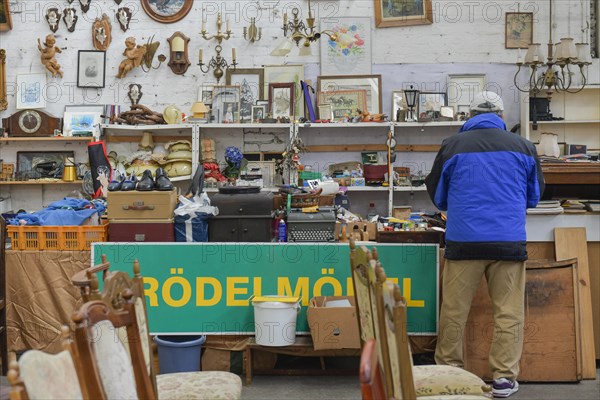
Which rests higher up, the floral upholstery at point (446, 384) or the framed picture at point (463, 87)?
the framed picture at point (463, 87)

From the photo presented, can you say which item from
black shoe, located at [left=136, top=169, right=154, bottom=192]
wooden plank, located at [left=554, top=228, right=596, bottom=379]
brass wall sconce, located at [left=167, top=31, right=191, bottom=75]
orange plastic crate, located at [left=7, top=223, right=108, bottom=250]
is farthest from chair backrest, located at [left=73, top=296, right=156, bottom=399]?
brass wall sconce, located at [left=167, top=31, right=191, bottom=75]

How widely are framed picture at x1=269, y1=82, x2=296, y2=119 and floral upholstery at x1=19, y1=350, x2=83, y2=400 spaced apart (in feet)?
17.5

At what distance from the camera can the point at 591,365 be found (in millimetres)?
5035

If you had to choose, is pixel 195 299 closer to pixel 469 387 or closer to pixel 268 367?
pixel 268 367

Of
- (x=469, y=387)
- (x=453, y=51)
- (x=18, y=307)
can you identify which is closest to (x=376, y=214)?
(x=453, y=51)

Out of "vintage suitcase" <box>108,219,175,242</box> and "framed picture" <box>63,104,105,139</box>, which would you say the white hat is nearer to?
"vintage suitcase" <box>108,219,175,242</box>

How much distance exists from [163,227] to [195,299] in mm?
513

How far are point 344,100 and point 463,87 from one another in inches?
44.8

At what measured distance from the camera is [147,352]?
3.09 metres

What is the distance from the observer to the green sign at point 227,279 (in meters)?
5.04

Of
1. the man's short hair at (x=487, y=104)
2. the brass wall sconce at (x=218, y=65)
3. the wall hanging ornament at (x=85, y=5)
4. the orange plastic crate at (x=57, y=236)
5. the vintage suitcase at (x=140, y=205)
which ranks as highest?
the wall hanging ornament at (x=85, y=5)

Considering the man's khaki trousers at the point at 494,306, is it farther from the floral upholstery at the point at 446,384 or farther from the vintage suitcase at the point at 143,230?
the vintage suitcase at the point at 143,230

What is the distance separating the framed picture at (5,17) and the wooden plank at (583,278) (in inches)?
213

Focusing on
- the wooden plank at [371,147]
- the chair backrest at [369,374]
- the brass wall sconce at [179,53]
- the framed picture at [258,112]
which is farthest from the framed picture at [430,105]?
the chair backrest at [369,374]
